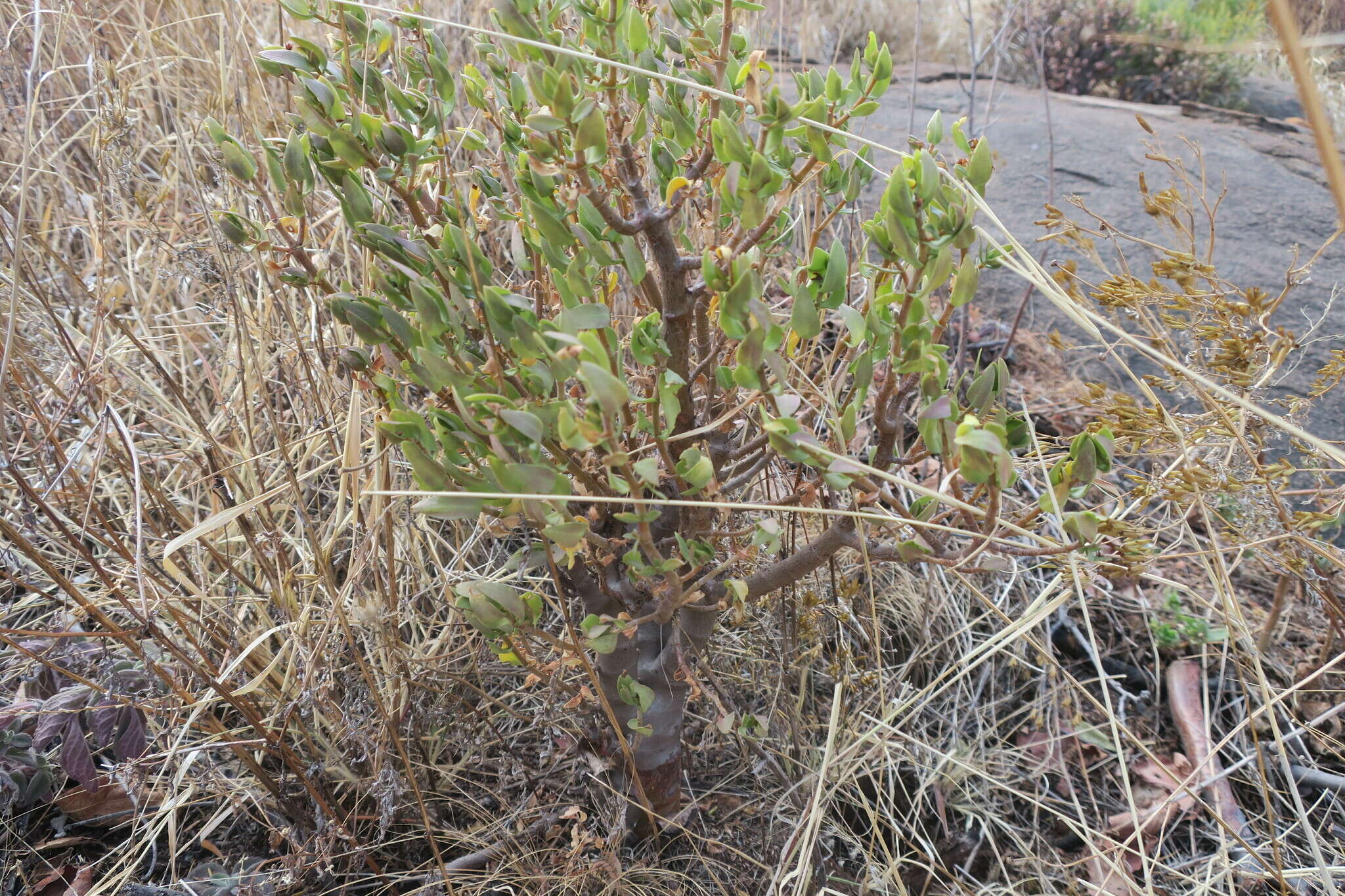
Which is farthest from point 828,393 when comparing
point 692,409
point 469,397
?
point 469,397

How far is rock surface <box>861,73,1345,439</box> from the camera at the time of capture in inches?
89.0

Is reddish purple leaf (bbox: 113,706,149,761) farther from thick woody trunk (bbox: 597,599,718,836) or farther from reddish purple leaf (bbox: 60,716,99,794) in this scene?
thick woody trunk (bbox: 597,599,718,836)

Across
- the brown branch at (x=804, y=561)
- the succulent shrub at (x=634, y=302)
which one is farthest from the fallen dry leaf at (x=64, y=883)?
the brown branch at (x=804, y=561)

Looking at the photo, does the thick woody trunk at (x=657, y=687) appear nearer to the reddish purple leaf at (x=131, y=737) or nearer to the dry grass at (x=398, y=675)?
the dry grass at (x=398, y=675)

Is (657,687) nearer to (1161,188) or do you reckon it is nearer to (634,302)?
(634,302)

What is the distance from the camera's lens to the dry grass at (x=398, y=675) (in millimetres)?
1172

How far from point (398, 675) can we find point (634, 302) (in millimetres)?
640

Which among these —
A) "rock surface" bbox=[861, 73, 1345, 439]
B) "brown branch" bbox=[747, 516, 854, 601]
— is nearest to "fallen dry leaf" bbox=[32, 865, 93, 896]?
"brown branch" bbox=[747, 516, 854, 601]

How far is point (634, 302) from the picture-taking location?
1021mm

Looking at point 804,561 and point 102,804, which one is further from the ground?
point 804,561

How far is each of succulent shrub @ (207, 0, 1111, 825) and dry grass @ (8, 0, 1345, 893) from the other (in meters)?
0.24

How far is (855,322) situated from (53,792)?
4.31ft

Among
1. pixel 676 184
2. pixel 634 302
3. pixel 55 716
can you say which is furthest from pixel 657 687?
pixel 55 716

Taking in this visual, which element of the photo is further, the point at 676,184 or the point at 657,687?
the point at 657,687
